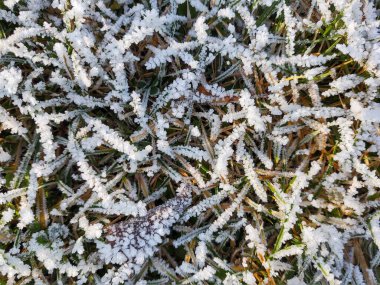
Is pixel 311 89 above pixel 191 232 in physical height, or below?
above

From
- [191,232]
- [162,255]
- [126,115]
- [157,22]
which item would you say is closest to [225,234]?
[191,232]

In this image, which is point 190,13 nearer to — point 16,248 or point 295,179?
point 295,179

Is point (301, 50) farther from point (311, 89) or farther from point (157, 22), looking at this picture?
point (157, 22)

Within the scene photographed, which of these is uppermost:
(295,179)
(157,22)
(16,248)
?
(157,22)

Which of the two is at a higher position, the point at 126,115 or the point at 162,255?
the point at 126,115

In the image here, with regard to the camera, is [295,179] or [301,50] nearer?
[295,179]

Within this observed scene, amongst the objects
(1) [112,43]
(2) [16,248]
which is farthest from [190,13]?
(2) [16,248]
